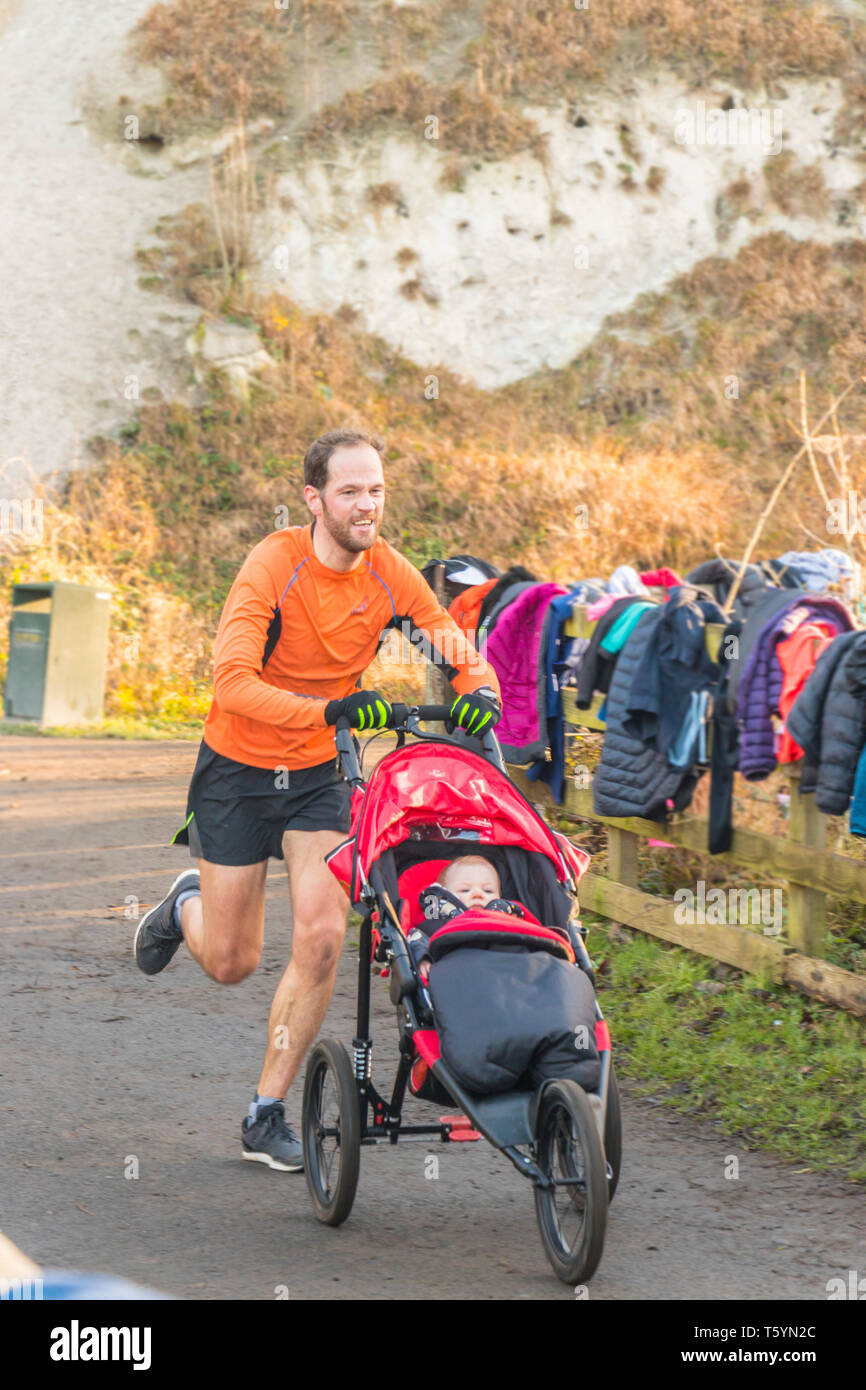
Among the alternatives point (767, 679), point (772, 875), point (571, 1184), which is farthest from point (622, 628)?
point (571, 1184)

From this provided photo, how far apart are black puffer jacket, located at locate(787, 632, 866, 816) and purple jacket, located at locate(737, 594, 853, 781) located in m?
0.35

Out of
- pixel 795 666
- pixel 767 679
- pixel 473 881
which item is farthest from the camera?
pixel 767 679

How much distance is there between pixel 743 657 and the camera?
234 inches

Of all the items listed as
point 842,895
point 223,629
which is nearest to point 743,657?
point 842,895

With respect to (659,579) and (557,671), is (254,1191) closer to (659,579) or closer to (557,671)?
(557,671)

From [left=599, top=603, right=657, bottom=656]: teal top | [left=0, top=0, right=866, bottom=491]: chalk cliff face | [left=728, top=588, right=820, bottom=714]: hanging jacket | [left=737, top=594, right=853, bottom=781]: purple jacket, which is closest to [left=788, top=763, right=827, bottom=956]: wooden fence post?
[left=737, top=594, right=853, bottom=781]: purple jacket

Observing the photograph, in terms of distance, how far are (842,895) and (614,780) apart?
1.22 metres

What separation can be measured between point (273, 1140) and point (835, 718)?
240 centimetres

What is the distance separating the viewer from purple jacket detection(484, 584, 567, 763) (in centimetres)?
731

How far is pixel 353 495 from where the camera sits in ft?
15.2

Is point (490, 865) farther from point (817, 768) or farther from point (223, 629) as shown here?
point (817, 768)

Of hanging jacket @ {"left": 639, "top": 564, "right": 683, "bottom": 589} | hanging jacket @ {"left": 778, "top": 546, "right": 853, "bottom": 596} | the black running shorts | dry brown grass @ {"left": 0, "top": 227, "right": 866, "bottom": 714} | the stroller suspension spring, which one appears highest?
dry brown grass @ {"left": 0, "top": 227, "right": 866, "bottom": 714}

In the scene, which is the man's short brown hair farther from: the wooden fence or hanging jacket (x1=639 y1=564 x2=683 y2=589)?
hanging jacket (x1=639 y1=564 x2=683 y2=589)

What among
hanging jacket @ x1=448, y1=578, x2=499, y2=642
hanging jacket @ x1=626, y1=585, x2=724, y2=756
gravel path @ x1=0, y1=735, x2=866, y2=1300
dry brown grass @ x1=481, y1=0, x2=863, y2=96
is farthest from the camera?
dry brown grass @ x1=481, y1=0, x2=863, y2=96
